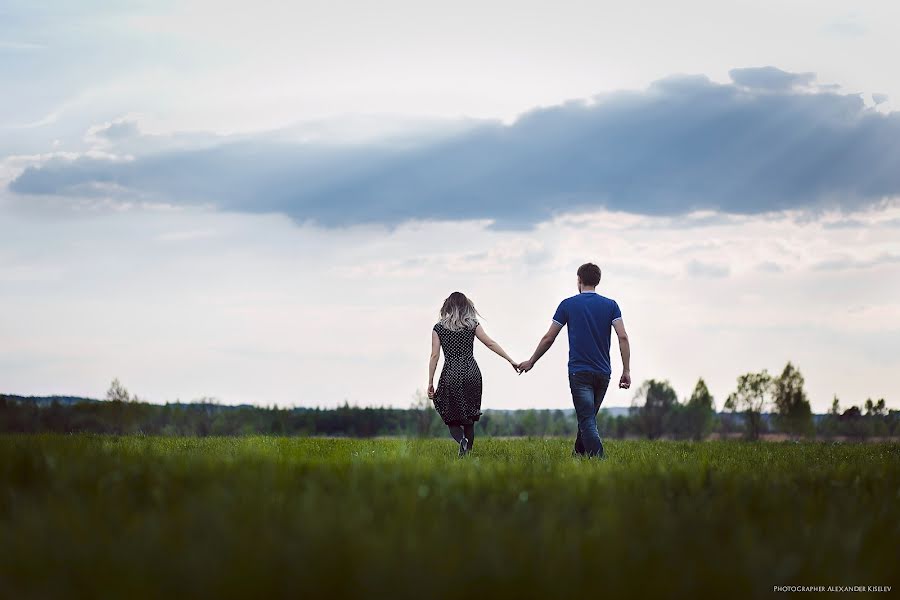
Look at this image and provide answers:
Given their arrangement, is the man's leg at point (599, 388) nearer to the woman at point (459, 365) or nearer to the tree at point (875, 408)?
the woman at point (459, 365)

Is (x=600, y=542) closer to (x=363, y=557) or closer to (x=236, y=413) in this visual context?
(x=363, y=557)

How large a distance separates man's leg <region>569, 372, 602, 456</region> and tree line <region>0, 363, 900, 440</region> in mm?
A: 29528

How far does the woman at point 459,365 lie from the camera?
13852 mm

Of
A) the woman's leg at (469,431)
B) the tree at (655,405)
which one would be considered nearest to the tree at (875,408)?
the tree at (655,405)

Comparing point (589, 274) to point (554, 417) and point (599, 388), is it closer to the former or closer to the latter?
point (599, 388)

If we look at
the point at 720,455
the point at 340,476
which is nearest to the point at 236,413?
the point at 720,455

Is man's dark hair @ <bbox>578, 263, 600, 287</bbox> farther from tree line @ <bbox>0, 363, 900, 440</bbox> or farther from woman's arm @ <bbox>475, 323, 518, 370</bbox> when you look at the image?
tree line @ <bbox>0, 363, 900, 440</bbox>

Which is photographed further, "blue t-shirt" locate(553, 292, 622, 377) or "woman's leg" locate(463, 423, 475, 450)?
"woman's leg" locate(463, 423, 475, 450)

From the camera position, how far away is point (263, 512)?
5195 millimetres

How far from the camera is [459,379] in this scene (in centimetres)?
1395

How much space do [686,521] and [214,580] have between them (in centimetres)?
314

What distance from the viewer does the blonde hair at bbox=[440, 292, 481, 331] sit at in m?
13.9

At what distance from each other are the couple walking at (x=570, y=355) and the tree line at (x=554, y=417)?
27557mm

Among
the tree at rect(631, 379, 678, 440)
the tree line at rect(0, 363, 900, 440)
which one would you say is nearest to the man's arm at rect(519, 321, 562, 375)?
the tree line at rect(0, 363, 900, 440)
